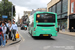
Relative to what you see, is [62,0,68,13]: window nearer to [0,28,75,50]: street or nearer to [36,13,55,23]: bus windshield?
[36,13,55,23]: bus windshield

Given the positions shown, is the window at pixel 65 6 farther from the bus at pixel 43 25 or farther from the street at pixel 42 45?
the street at pixel 42 45

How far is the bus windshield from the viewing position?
454 inches

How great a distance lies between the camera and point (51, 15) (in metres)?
11.8

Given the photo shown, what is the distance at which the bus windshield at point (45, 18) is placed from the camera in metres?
11.5

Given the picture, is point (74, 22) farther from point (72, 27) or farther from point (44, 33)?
point (44, 33)

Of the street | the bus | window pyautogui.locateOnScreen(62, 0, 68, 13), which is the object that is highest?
window pyautogui.locateOnScreen(62, 0, 68, 13)

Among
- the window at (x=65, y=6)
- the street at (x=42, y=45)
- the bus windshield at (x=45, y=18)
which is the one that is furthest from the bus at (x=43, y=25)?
the window at (x=65, y=6)

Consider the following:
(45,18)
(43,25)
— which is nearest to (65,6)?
(45,18)

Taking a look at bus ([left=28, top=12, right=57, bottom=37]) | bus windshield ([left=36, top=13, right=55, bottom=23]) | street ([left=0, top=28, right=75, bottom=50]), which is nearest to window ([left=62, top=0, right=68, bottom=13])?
bus windshield ([left=36, top=13, right=55, bottom=23])

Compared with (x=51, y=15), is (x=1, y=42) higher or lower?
lower

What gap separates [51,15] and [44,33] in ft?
6.81

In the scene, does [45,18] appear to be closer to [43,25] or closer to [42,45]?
[43,25]

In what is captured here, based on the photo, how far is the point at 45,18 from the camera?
11.6m

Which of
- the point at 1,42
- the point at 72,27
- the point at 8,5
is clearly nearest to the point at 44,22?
the point at 1,42
